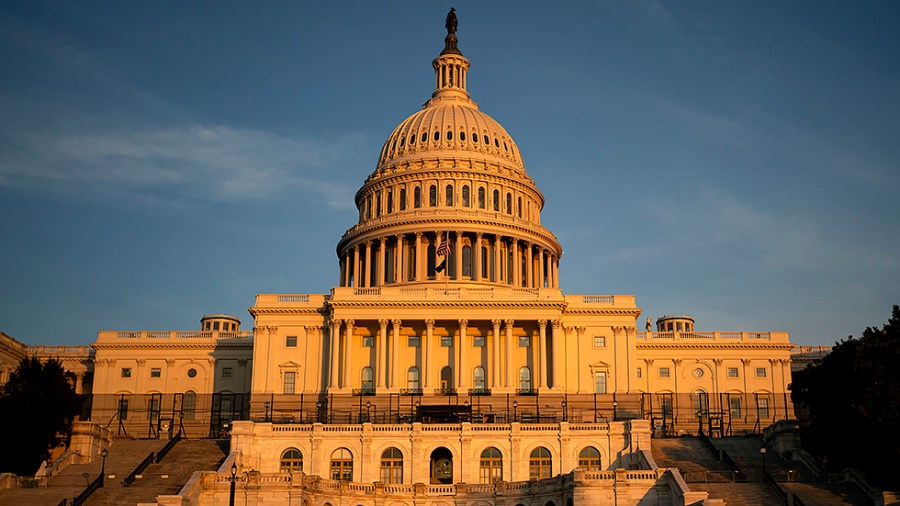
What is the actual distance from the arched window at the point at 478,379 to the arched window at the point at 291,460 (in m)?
29.6

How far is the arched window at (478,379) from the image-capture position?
Result: 4299 inches

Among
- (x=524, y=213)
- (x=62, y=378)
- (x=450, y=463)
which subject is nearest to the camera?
(x=450, y=463)

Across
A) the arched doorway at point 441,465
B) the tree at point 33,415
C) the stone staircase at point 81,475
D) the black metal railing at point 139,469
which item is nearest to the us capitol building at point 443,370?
the arched doorway at point 441,465

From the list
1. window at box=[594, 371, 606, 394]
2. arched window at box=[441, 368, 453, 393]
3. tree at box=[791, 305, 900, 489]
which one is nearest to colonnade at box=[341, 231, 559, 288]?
arched window at box=[441, 368, 453, 393]

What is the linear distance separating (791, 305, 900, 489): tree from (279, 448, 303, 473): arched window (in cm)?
3372

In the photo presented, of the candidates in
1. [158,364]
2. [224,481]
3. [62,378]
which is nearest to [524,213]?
[158,364]

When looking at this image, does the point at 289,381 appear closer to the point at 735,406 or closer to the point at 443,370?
the point at 443,370

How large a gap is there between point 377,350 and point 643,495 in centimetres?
4349

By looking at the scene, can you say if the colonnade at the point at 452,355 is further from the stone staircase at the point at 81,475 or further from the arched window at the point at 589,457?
the stone staircase at the point at 81,475

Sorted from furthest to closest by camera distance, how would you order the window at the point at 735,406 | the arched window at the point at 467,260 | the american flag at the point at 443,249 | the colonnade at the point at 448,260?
the arched window at the point at 467,260 → the colonnade at the point at 448,260 → the american flag at the point at 443,249 → the window at the point at 735,406

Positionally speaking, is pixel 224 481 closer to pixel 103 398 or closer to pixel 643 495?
pixel 643 495

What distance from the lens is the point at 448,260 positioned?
128m

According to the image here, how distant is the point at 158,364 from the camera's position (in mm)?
121188

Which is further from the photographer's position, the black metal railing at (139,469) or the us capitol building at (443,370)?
the us capitol building at (443,370)
